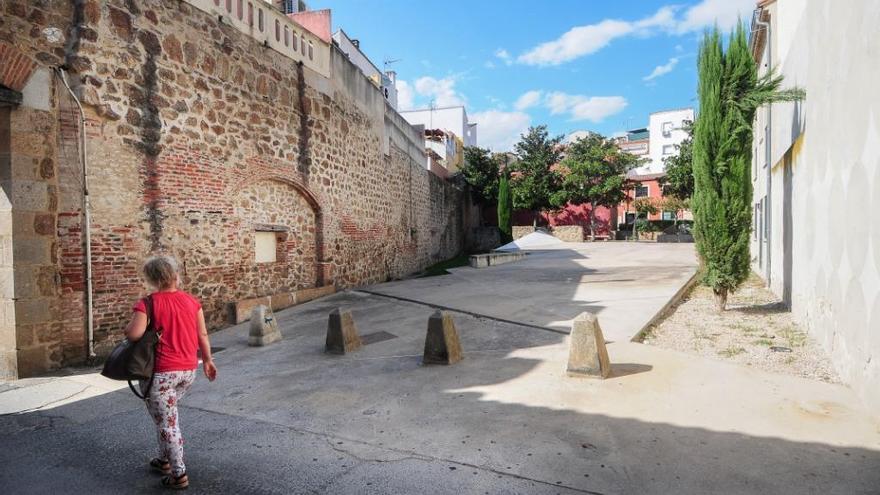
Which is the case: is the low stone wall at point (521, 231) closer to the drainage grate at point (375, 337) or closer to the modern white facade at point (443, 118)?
the modern white facade at point (443, 118)

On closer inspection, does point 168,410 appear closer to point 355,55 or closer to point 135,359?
point 135,359

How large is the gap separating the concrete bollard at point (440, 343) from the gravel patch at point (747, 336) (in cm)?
277

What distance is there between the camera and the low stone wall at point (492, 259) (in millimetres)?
17938

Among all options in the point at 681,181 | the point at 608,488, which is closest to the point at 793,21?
the point at 608,488

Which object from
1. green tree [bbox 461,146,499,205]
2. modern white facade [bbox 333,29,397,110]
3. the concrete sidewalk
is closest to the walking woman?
the concrete sidewalk

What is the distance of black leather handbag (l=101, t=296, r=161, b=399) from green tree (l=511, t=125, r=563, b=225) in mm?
31557

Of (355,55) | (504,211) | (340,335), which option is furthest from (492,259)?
(355,55)

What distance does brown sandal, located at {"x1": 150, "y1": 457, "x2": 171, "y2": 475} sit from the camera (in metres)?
3.13

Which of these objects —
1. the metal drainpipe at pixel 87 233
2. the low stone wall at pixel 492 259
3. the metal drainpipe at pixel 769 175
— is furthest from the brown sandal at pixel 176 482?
the low stone wall at pixel 492 259

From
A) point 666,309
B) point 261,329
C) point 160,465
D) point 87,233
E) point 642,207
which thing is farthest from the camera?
point 642,207

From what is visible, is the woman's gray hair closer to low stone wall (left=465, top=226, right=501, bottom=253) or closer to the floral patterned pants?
the floral patterned pants

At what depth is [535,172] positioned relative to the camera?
3394 cm

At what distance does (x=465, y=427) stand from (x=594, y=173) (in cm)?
3048

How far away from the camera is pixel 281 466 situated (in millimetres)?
3330
